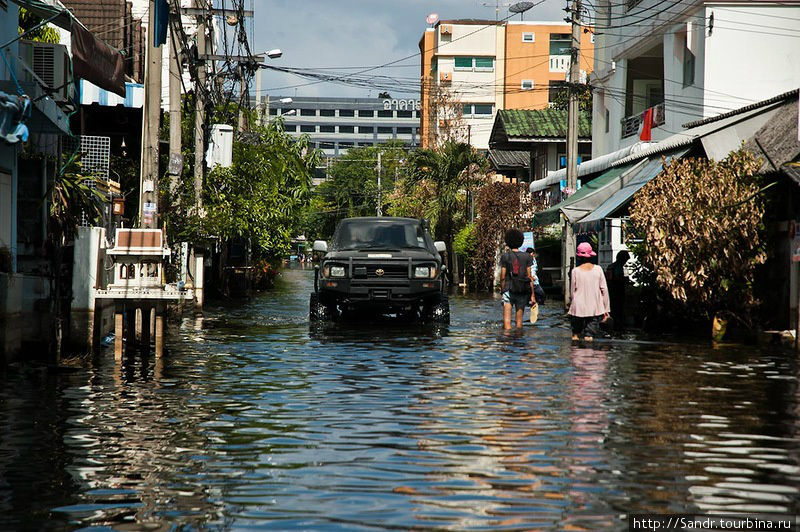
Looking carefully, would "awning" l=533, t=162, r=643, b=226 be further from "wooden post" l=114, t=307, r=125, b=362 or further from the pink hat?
"wooden post" l=114, t=307, r=125, b=362

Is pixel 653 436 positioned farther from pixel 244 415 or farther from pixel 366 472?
pixel 244 415

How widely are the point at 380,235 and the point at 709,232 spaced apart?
663 centimetres

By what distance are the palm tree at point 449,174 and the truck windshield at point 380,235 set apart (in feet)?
112

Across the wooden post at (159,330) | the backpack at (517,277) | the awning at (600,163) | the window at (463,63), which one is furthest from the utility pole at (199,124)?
the window at (463,63)

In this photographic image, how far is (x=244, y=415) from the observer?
11.0 metres

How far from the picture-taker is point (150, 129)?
22.9 m

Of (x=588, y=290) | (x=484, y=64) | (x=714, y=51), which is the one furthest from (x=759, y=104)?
(x=484, y=64)

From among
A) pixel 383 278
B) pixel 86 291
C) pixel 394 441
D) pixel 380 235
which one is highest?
pixel 380 235

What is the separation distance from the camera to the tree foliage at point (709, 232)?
21.6 meters

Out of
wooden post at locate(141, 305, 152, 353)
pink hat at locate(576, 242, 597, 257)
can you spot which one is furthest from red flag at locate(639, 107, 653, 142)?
wooden post at locate(141, 305, 152, 353)

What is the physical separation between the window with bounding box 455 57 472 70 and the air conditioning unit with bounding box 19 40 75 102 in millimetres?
93442

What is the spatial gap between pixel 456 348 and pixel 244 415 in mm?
8568

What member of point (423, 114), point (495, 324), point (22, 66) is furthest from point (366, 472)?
point (423, 114)

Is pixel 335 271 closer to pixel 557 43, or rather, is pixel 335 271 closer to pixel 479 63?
pixel 557 43
